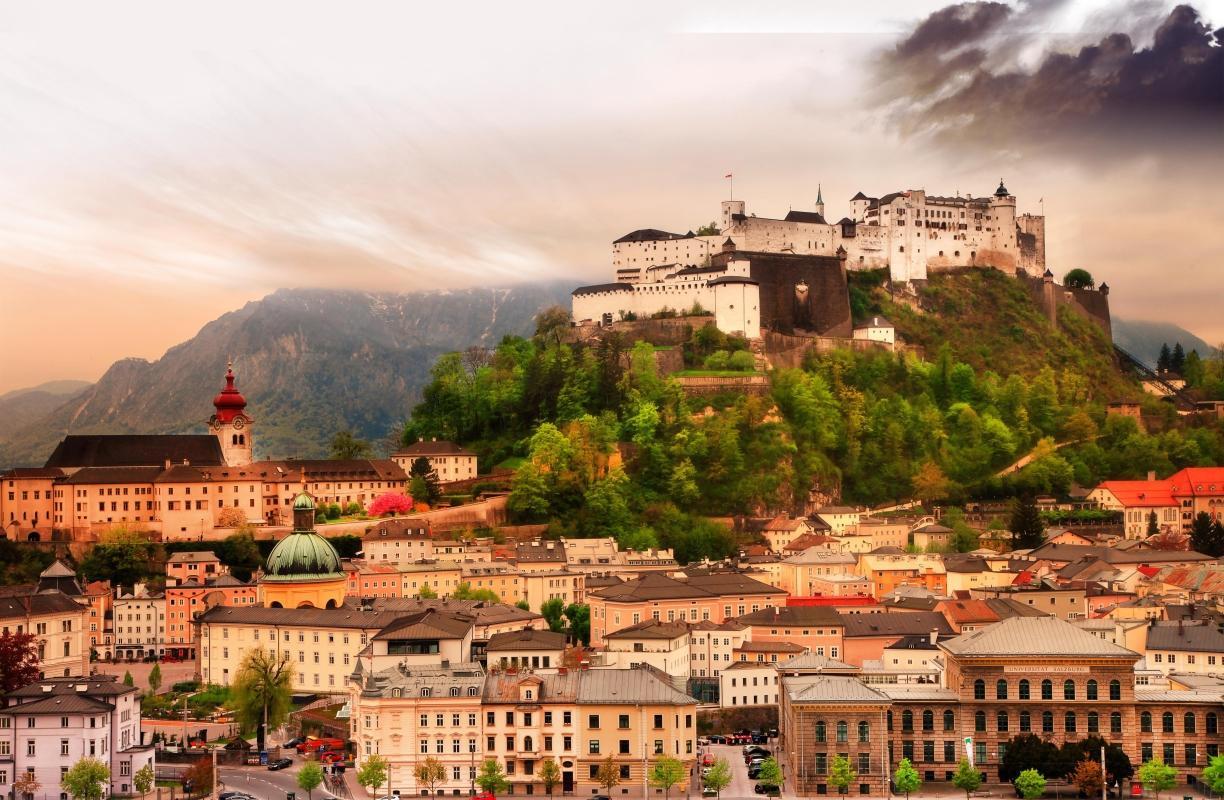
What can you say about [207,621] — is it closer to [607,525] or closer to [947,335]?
[607,525]

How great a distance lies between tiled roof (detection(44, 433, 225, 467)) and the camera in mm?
67500

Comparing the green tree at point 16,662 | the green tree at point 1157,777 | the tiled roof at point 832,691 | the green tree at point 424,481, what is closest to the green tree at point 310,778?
the green tree at point 16,662

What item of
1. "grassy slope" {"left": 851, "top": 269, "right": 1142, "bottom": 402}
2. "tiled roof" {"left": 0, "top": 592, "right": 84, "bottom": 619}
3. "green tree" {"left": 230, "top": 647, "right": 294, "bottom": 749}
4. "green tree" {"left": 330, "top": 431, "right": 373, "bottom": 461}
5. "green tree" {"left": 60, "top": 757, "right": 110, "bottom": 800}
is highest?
"grassy slope" {"left": 851, "top": 269, "right": 1142, "bottom": 402}

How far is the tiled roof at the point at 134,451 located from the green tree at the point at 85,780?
33381mm

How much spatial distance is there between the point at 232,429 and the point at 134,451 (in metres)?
3.87

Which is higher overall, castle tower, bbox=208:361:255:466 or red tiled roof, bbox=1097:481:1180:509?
castle tower, bbox=208:361:255:466

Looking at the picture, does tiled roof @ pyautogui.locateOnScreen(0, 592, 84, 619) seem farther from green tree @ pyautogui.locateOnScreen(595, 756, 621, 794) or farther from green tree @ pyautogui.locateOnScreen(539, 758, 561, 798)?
green tree @ pyautogui.locateOnScreen(595, 756, 621, 794)

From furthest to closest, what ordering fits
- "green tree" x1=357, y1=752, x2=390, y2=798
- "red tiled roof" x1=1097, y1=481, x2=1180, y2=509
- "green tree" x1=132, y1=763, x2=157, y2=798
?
"red tiled roof" x1=1097, y1=481, x2=1180, y2=509
"green tree" x1=357, y1=752, x2=390, y2=798
"green tree" x1=132, y1=763, x2=157, y2=798

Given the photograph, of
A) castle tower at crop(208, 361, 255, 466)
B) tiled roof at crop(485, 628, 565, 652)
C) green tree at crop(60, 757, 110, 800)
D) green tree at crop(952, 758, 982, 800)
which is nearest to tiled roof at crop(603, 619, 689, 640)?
tiled roof at crop(485, 628, 565, 652)

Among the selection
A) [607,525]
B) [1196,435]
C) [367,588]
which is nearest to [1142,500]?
[1196,435]

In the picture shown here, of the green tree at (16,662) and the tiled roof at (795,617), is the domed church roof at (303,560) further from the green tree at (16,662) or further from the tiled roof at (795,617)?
the tiled roof at (795,617)

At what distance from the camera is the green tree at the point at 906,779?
36344 mm

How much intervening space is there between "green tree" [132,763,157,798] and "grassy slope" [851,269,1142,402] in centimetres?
5685

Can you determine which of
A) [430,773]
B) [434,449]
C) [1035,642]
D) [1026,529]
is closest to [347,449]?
[434,449]
